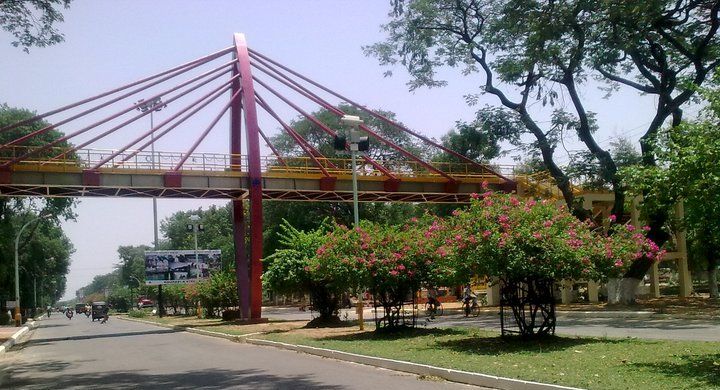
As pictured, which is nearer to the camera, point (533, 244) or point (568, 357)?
point (568, 357)

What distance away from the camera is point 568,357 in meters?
13.2

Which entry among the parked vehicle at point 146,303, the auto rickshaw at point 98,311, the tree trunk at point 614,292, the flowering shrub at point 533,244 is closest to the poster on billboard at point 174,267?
the auto rickshaw at point 98,311

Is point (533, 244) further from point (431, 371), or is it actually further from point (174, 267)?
point (174, 267)

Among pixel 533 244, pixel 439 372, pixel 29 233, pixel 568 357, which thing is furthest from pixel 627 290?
pixel 29 233

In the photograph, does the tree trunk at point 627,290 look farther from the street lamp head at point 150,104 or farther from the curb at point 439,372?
the street lamp head at point 150,104

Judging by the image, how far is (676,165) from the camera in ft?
36.7

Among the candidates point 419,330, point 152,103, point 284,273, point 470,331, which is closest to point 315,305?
point 284,273

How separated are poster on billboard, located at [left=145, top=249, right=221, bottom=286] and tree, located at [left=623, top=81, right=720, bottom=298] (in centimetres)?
4926

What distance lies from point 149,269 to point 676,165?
169 ft

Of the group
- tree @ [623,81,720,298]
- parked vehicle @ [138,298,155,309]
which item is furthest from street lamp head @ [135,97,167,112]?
parked vehicle @ [138,298,155,309]

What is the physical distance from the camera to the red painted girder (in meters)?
36.3

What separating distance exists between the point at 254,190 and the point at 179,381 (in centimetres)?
2418

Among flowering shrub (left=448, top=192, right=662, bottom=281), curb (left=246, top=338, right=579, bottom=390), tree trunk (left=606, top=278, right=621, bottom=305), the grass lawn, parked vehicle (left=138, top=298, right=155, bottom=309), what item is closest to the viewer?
the grass lawn

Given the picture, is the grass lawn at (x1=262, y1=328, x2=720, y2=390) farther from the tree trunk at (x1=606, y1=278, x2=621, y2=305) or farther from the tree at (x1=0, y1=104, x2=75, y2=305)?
the tree at (x1=0, y1=104, x2=75, y2=305)
